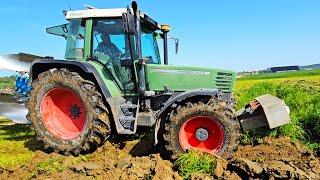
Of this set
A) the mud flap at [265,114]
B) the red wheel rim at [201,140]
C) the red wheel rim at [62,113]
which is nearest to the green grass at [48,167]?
the red wheel rim at [62,113]

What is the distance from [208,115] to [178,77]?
122 centimetres

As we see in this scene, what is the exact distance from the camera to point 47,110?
756cm

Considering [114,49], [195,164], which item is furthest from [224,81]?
[195,164]

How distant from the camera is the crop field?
5.34m

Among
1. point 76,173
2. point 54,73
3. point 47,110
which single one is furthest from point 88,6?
point 76,173

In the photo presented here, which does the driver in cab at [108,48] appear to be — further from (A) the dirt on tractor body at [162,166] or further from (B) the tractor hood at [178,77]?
(A) the dirt on tractor body at [162,166]

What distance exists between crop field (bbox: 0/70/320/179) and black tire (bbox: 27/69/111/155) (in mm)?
213

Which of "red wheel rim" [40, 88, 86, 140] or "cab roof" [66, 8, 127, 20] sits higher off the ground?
"cab roof" [66, 8, 127, 20]

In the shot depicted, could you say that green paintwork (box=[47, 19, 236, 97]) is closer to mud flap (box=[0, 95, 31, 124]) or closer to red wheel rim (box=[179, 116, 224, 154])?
red wheel rim (box=[179, 116, 224, 154])

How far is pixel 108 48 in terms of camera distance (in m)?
7.40

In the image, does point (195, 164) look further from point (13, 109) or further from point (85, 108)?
point (13, 109)

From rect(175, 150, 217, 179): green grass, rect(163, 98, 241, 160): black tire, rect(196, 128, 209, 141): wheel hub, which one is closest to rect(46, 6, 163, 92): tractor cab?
rect(163, 98, 241, 160): black tire

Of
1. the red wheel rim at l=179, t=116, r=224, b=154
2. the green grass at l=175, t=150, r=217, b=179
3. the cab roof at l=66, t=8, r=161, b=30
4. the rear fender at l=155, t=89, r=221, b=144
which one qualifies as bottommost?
the green grass at l=175, t=150, r=217, b=179

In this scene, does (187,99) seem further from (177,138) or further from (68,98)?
(68,98)
